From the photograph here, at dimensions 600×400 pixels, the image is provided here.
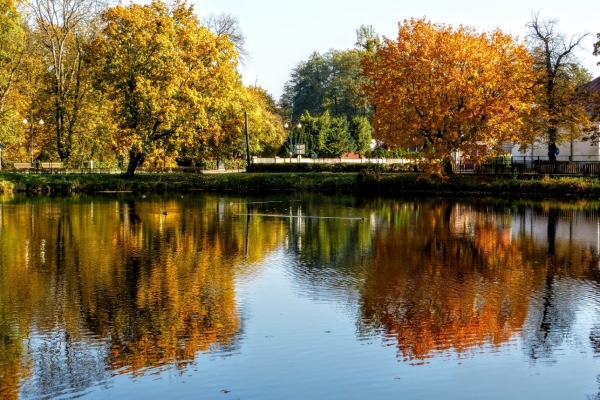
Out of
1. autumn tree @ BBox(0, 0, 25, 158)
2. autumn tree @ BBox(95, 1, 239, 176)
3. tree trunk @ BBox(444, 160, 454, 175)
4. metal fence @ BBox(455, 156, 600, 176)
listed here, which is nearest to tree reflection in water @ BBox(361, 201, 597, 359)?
tree trunk @ BBox(444, 160, 454, 175)

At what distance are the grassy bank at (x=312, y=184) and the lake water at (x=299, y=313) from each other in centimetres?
1950

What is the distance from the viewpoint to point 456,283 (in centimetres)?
1560

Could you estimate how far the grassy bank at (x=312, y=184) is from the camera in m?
44.1

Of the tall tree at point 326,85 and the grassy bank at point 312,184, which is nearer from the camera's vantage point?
the grassy bank at point 312,184

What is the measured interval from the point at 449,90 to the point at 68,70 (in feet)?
103

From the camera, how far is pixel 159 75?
48.7m

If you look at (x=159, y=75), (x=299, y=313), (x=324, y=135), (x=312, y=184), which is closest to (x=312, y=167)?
(x=312, y=184)

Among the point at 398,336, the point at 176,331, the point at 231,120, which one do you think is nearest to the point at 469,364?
the point at 398,336

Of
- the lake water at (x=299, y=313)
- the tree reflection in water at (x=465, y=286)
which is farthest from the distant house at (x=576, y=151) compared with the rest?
the lake water at (x=299, y=313)

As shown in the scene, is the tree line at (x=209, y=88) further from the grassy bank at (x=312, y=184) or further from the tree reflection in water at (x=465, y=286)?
the tree reflection in water at (x=465, y=286)

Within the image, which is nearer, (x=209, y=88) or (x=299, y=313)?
(x=299, y=313)

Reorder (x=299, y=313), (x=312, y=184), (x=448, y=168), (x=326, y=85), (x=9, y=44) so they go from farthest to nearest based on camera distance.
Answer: (x=326, y=85) < (x=9, y=44) < (x=312, y=184) < (x=448, y=168) < (x=299, y=313)

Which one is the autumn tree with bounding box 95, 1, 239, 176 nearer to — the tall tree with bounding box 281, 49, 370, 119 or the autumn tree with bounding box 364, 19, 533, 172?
the autumn tree with bounding box 364, 19, 533, 172

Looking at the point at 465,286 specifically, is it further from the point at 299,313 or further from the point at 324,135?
the point at 324,135
